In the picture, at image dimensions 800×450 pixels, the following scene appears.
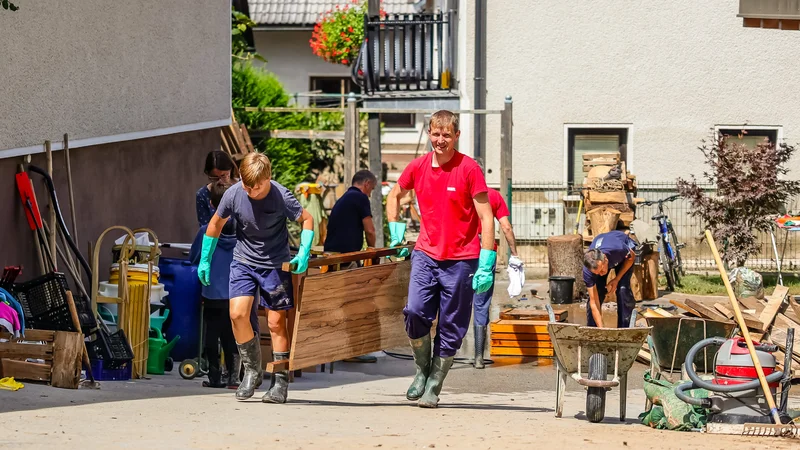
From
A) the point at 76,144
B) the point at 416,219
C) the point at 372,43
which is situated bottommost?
the point at 416,219

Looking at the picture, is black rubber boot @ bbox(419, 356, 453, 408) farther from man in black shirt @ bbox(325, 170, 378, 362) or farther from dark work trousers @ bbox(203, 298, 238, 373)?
man in black shirt @ bbox(325, 170, 378, 362)

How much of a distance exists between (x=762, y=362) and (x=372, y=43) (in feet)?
41.1

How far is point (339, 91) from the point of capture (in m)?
33.2

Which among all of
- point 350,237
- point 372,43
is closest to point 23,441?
point 350,237

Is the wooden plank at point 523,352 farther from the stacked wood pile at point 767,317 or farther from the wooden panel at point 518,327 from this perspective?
the stacked wood pile at point 767,317

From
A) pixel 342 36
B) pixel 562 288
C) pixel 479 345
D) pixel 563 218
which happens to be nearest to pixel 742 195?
pixel 562 288

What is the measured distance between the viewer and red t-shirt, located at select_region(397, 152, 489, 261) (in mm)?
8148

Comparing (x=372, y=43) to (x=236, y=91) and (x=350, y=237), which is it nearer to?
(x=236, y=91)

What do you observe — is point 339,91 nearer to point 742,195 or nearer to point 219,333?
point 742,195

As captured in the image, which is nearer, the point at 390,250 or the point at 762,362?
the point at 762,362

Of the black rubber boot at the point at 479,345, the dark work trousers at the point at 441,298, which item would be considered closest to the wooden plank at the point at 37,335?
the dark work trousers at the point at 441,298

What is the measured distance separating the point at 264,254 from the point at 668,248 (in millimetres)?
9563

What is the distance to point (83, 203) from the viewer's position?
1139 cm

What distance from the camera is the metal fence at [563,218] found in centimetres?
1855
